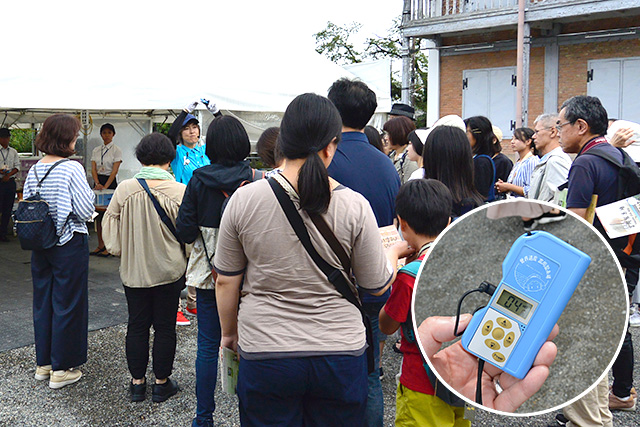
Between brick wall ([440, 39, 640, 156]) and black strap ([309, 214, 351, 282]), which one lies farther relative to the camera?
brick wall ([440, 39, 640, 156])

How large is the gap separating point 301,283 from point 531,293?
896 millimetres

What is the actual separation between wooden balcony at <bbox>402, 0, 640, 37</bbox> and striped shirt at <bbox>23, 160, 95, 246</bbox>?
10911 millimetres

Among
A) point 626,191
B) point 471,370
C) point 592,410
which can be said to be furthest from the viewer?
point 626,191

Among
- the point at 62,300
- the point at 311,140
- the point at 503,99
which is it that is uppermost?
the point at 503,99

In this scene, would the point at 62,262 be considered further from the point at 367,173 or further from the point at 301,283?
the point at 301,283

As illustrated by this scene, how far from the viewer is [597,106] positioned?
291cm

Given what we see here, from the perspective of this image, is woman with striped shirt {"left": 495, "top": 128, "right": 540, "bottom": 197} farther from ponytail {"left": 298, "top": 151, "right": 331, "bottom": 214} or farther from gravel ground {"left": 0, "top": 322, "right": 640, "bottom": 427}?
ponytail {"left": 298, "top": 151, "right": 331, "bottom": 214}

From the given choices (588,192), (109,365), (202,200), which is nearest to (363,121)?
(202,200)

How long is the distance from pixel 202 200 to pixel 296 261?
1.28 metres

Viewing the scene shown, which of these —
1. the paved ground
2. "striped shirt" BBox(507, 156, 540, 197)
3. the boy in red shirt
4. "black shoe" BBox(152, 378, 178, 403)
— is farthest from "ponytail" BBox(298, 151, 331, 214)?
"striped shirt" BBox(507, 156, 540, 197)

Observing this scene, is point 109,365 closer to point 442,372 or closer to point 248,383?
point 248,383

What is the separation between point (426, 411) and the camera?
2041 mm

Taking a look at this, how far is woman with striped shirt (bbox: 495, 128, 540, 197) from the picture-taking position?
5.46m

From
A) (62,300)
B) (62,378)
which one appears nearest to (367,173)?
(62,300)
